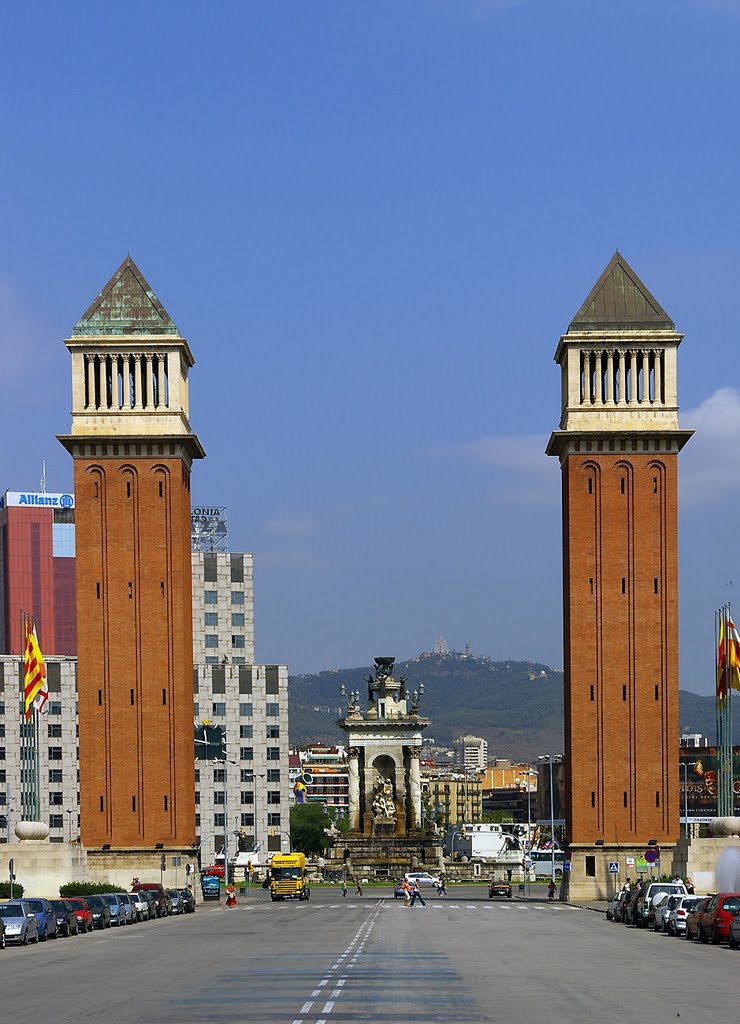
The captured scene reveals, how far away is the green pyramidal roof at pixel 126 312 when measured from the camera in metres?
90.8

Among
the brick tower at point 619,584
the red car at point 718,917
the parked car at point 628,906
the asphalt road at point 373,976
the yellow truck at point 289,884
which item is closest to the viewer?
the asphalt road at point 373,976

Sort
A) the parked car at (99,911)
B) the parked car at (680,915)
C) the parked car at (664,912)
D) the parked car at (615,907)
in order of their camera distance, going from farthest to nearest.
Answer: the parked car at (615,907) < the parked car at (99,911) < the parked car at (664,912) < the parked car at (680,915)

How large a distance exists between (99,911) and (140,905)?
25.1ft

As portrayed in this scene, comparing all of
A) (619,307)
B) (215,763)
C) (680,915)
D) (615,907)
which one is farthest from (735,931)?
(215,763)

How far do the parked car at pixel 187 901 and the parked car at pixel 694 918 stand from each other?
34710 mm

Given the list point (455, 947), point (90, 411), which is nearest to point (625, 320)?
point (90, 411)

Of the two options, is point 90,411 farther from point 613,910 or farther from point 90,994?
point 90,994

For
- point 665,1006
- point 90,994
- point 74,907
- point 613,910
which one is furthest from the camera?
point 613,910

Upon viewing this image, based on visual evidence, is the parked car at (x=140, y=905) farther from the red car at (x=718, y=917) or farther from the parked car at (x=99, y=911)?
the red car at (x=718, y=917)

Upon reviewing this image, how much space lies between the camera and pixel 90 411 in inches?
3561

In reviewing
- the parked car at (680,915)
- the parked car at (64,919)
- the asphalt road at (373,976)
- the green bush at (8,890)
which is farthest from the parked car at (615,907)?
the green bush at (8,890)

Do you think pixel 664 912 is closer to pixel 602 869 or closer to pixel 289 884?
pixel 602 869

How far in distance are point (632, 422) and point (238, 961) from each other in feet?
172

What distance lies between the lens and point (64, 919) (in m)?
57.5
